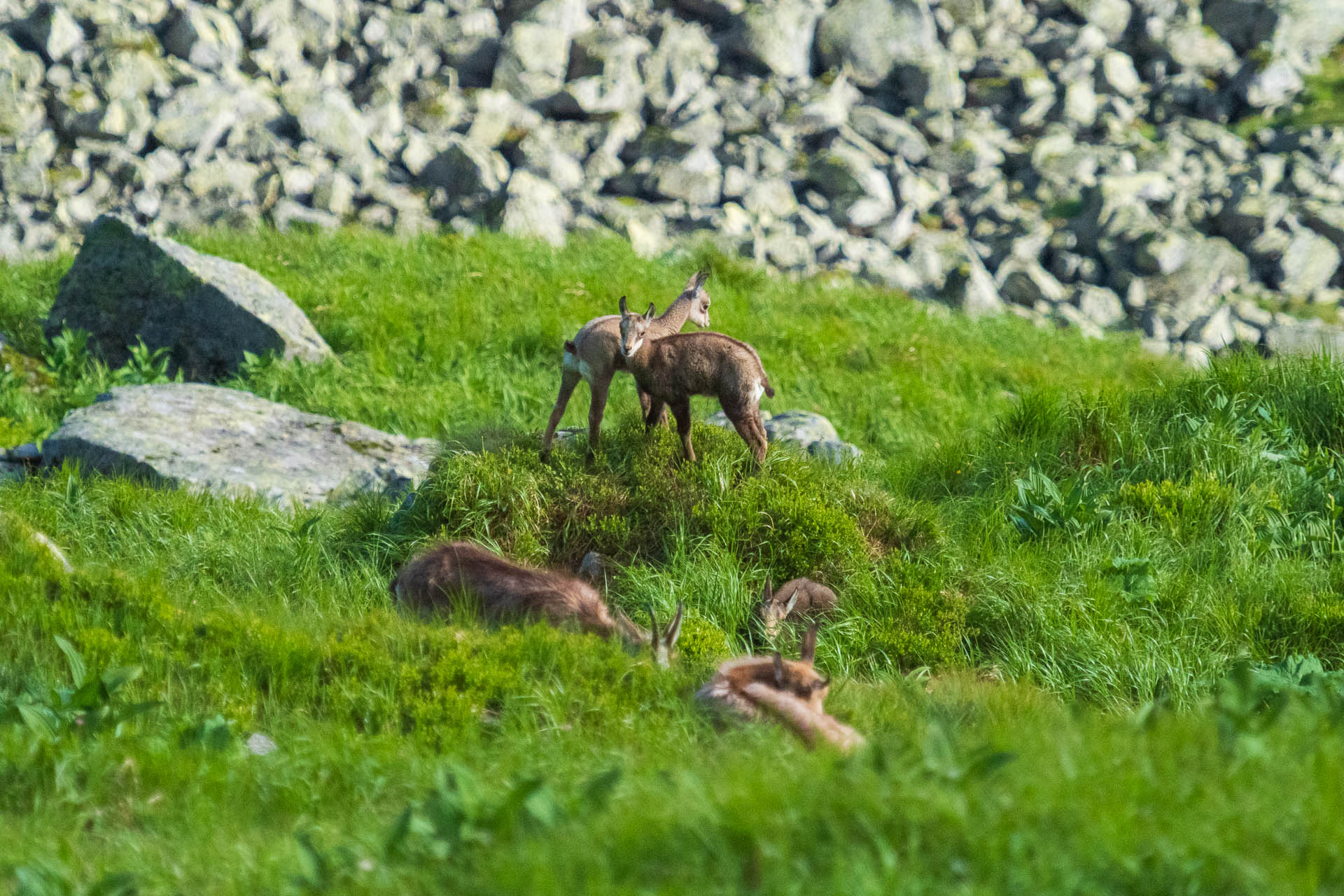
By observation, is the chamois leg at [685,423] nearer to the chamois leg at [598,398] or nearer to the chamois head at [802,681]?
the chamois leg at [598,398]

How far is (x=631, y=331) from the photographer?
5.86 metres

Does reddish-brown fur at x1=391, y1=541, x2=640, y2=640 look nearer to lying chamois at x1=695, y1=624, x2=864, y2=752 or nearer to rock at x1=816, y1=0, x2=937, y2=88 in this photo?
lying chamois at x1=695, y1=624, x2=864, y2=752

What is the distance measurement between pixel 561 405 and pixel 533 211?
43.6 feet

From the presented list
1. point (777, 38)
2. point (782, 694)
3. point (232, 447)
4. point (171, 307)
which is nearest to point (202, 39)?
point (777, 38)

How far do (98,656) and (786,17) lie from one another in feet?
100

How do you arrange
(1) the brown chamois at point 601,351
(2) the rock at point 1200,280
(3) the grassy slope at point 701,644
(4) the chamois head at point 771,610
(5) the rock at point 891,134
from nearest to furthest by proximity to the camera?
1. (3) the grassy slope at point 701,644
2. (4) the chamois head at point 771,610
3. (1) the brown chamois at point 601,351
4. (2) the rock at point 1200,280
5. (5) the rock at point 891,134

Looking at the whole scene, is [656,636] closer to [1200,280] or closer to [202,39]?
[1200,280]

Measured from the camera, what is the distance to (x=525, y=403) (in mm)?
10086

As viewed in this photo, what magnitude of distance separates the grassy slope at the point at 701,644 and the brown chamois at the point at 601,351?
1.26ft

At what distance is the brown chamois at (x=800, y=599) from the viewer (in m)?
6.12

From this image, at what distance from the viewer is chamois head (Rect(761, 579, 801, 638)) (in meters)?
5.97

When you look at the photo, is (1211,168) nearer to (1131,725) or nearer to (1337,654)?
(1337,654)

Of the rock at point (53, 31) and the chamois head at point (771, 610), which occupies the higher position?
the rock at point (53, 31)

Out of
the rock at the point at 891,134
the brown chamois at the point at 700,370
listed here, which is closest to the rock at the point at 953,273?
the rock at the point at 891,134
